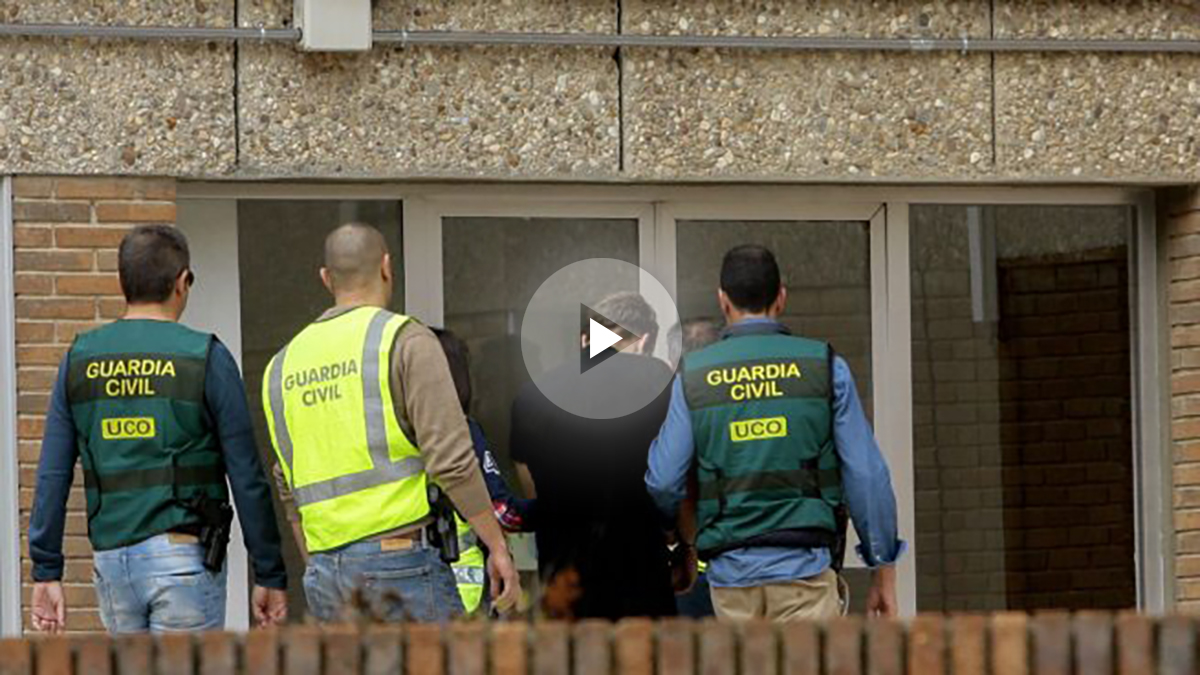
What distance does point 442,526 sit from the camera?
7484mm

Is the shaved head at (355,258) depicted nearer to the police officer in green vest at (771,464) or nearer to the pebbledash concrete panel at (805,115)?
the police officer in green vest at (771,464)

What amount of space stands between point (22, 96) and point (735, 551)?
3.05 metres

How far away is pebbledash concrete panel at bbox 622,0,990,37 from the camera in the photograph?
31.6 ft

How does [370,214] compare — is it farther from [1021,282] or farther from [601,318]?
[1021,282]

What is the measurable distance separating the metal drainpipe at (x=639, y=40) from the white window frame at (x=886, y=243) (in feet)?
2.00

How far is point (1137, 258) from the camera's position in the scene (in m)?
10.6

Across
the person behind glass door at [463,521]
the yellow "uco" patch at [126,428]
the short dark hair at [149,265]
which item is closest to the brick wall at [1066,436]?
the person behind glass door at [463,521]

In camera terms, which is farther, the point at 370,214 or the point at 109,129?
the point at 370,214

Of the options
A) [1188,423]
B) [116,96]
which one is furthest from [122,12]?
[1188,423]

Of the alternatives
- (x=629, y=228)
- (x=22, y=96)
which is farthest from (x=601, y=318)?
(x=22, y=96)

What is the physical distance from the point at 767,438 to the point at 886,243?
2780 millimetres

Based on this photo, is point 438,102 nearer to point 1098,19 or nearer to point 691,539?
point 691,539
